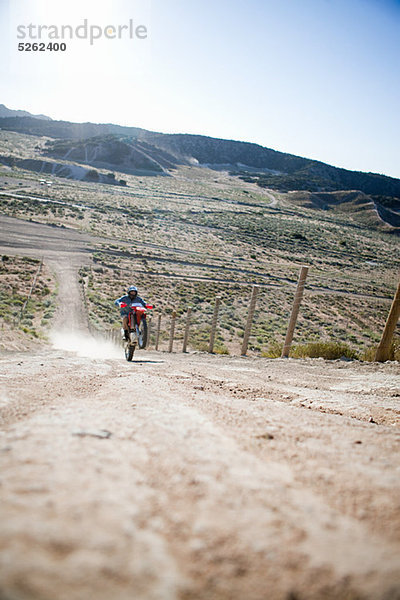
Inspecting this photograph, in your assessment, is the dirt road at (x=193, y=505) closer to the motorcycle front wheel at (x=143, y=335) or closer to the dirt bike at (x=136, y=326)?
the dirt bike at (x=136, y=326)

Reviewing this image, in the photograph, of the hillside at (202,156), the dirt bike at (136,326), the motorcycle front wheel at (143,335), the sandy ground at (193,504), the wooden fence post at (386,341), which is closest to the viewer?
the sandy ground at (193,504)

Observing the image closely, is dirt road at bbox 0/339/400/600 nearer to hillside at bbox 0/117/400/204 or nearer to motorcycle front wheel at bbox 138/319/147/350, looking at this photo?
motorcycle front wheel at bbox 138/319/147/350

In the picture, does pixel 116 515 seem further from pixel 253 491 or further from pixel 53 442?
pixel 53 442

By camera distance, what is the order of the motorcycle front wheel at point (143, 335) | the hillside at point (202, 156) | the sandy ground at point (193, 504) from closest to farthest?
the sandy ground at point (193, 504) → the motorcycle front wheel at point (143, 335) → the hillside at point (202, 156)

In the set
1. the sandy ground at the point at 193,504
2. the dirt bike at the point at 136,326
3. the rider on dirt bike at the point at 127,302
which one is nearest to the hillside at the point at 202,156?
the rider on dirt bike at the point at 127,302

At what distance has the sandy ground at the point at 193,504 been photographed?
3.00ft

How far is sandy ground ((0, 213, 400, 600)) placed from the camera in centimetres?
92

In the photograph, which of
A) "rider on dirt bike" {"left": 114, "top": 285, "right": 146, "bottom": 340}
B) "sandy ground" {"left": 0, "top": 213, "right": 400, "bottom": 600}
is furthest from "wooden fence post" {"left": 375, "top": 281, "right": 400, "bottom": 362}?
"rider on dirt bike" {"left": 114, "top": 285, "right": 146, "bottom": 340}

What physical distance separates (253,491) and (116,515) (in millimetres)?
517

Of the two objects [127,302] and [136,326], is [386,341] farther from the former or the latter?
[127,302]

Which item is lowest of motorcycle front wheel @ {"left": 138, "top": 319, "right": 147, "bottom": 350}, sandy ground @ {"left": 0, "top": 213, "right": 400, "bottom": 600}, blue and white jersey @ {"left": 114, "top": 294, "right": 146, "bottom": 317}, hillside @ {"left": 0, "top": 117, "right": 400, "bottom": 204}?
motorcycle front wheel @ {"left": 138, "top": 319, "right": 147, "bottom": 350}

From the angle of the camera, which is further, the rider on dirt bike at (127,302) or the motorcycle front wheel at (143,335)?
the motorcycle front wheel at (143,335)


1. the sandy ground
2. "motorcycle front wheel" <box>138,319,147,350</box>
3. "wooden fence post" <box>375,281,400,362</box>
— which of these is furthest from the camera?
"motorcycle front wheel" <box>138,319,147,350</box>

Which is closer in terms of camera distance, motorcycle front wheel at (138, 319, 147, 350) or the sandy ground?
the sandy ground
